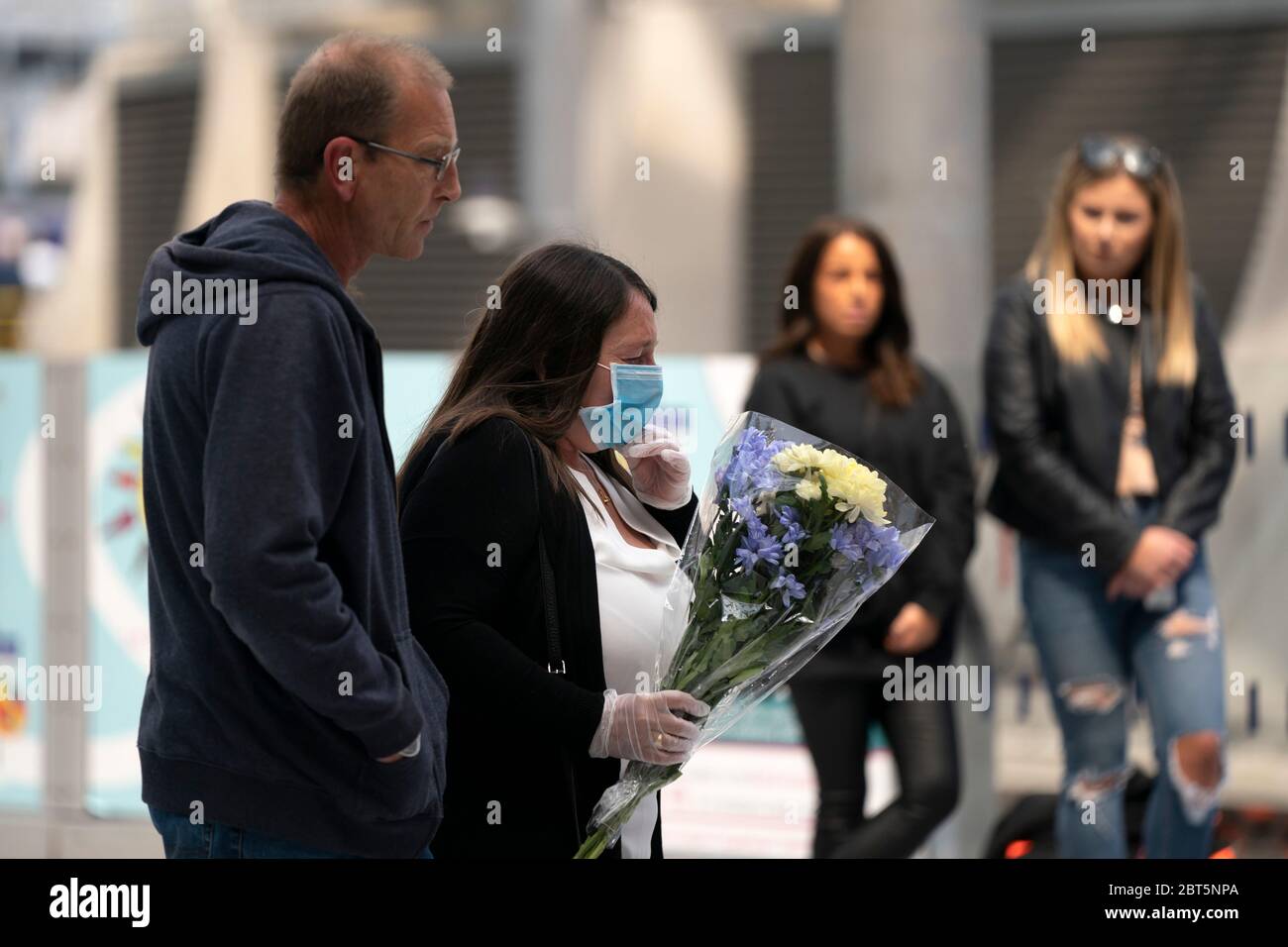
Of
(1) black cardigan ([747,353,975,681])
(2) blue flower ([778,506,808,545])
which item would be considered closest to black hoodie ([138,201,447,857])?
(2) blue flower ([778,506,808,545])

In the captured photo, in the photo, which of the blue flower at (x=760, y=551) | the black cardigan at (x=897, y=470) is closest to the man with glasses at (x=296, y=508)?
the blue flower at (x=760, y=551)

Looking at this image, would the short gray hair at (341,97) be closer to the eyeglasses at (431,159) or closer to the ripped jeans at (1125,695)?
the eyeglasses at (431,159)

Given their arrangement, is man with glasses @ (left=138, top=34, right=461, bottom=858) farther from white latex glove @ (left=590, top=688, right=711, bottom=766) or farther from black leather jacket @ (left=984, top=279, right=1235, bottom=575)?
black leather jacket @ (left=984, top=279, right=1235, bottom=575)

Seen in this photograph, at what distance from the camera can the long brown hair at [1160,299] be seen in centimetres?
527

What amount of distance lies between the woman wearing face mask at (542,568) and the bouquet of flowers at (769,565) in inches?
3.2

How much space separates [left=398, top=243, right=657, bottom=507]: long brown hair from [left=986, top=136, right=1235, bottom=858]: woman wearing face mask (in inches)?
96.5

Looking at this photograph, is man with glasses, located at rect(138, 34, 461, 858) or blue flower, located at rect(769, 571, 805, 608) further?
blue flower, located at rect(769, 571, 805, 608)

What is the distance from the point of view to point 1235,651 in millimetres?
5766

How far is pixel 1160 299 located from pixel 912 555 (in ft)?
3.42

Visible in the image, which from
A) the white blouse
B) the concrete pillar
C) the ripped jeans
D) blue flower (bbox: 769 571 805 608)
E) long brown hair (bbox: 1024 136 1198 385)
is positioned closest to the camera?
blue flower (bbox: 769 571 805 608)

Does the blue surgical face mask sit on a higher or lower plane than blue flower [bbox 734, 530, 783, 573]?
higher

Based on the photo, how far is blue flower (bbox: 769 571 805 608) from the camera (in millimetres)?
2857
